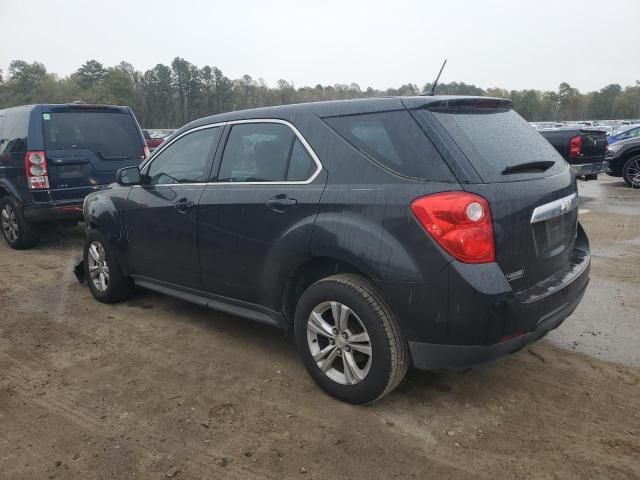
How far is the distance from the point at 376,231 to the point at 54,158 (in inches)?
218

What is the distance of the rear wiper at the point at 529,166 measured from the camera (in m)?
2.80

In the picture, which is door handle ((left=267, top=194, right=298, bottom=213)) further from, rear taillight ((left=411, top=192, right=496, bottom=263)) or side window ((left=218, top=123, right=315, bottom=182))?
rear taillight ((left=411, top=192, right=496, bottom=263))

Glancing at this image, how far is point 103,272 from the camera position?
495cm

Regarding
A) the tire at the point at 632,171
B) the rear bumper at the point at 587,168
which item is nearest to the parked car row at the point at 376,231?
the rear bumper at the point at 587,168

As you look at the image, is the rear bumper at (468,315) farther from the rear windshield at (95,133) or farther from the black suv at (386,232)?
the rear windshield at (95,133)

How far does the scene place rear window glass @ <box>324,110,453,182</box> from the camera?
106 inches

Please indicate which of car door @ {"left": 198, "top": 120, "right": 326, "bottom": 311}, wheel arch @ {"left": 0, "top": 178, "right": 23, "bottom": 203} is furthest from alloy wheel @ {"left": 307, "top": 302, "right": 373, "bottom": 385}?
wheel arch @ {"left": 0, "top": 178, "right": 23, "bottom": 203}

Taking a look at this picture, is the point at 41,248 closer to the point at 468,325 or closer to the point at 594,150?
the point at 468,325

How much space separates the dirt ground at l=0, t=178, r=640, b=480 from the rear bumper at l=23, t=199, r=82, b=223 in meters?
2.58

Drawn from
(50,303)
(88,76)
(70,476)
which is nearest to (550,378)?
(70,476)

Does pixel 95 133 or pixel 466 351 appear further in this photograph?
pixel 95 133

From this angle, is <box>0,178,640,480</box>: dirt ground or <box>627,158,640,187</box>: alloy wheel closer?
<box>0,178,640,480</box>: dirt ground

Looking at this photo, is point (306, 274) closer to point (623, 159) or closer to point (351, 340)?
point (351, 340)

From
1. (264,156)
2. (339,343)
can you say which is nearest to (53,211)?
(264,156)
